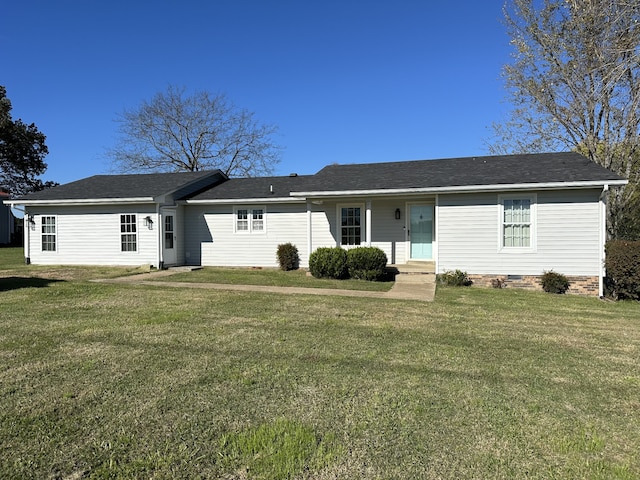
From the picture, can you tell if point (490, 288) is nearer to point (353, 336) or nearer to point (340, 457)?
point (353, 336)

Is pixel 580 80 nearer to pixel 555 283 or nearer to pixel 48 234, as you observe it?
pixel 555 283

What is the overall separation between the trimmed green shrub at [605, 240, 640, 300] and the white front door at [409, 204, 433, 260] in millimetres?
5147

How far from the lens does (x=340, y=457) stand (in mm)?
2814

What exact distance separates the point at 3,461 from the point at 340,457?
2248 mm

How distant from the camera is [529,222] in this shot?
11836mm

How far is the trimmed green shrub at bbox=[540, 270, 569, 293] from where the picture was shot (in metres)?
11.3

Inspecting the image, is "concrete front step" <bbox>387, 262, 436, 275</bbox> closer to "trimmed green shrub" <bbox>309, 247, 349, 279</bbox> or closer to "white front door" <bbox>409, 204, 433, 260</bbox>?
"white front door" <bbox>409, 204, 433, 260</bbox>

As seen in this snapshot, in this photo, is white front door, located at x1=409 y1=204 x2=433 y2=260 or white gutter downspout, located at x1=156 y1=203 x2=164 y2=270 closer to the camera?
white front door, located at x1=409 y1=204 x2=433 y2=260

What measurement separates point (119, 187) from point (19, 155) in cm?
2609

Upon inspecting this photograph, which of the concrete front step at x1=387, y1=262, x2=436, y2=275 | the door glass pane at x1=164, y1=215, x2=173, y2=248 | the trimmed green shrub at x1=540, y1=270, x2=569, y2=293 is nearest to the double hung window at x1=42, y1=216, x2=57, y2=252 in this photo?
the door glass pane at x1=164, y1=215, x2=173, y2=248

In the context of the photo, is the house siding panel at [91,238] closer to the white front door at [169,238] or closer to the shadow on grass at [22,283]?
the white front door at [169,238]

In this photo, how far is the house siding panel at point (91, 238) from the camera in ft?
51.9

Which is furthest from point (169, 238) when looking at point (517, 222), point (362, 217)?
point (517, 222)

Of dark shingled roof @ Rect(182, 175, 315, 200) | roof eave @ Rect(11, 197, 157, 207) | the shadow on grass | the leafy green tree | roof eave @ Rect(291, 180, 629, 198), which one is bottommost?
the shadow on grass
